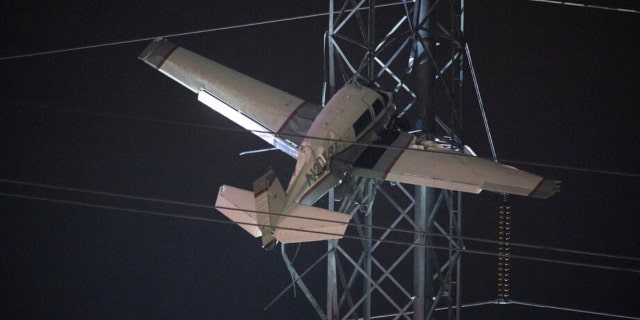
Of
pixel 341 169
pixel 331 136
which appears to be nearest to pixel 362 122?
pixel 331 136

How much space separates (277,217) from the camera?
362 inches

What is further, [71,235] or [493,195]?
[493,195]

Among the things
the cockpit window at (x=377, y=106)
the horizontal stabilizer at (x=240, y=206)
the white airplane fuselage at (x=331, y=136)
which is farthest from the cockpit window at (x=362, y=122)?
the horizontal stabilizer at (x=240, y=206)

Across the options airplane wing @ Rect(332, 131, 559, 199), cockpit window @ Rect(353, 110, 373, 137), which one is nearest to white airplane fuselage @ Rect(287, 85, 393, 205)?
cockpit window @ Rect(353, 110, 373, 137)

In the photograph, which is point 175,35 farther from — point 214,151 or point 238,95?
point 238,95

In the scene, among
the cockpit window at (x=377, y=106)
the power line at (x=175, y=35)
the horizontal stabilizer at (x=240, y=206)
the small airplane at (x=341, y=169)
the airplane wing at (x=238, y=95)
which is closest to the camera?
the small airplane at (x=341, y=169)

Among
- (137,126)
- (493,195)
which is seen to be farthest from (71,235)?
(493,195)

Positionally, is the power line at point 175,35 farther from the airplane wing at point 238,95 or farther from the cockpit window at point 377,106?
the cockpit window at point 377,106

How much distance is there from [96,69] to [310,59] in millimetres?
2746

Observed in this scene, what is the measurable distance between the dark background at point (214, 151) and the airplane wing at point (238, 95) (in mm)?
909

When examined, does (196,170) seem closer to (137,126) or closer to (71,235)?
(137,126)

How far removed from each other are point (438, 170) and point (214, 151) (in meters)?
3.81

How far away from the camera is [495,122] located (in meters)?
13.1

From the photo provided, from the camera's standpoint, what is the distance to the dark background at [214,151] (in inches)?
472
